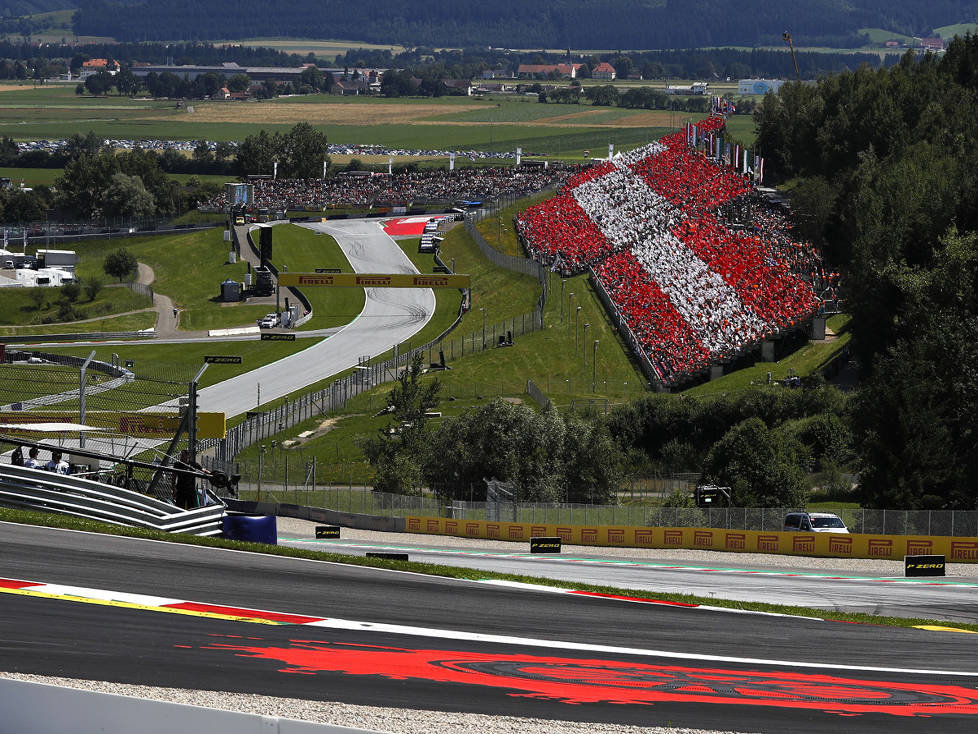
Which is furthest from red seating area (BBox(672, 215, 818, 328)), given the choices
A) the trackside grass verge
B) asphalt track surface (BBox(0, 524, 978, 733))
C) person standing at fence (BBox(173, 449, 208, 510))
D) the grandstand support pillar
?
asphalt track surface (BBox(0, 524, 978, 733))

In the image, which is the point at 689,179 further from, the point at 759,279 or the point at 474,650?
the point at 474,650

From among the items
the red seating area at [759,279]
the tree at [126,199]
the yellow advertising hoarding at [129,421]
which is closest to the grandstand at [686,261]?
the red seating area at [759,279]

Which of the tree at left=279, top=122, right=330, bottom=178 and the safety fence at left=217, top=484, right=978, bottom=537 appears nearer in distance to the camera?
the safety fence at left=217, top=484, right=978, bottom=537

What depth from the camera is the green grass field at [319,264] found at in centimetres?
9290

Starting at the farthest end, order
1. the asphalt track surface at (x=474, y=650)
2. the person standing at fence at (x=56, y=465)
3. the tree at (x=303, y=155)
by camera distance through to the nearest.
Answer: the tree at (x=303, y=155), the person standing at fence at (x=56, y=465), the asphalt track surface at (x=474, y=650)

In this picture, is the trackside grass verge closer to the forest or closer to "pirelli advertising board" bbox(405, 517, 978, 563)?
"pirelli advertising board" bbox(405, 517, 978, 563)

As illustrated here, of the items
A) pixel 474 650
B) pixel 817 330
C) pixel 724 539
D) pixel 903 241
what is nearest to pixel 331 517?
pixel 724 539

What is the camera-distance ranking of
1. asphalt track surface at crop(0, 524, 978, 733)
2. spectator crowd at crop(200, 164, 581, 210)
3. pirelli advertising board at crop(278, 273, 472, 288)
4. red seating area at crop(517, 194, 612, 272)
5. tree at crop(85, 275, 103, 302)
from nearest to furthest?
asphalt track surface at crop(0, 524, 978, 733), red seating area at crop(517, 194, 612, 272), pirelli advertising board at crop(278, 273, 472, 288), tree at crop(85, 275, 103, 302), spectator crowd at crop(200, 164, 581, 210)

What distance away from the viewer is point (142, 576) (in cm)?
1842

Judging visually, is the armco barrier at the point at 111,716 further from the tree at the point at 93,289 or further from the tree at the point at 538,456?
the tree at the point at 93,289

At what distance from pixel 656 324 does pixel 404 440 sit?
18.1 m

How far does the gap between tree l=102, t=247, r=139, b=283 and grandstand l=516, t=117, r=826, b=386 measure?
32618 millimetres

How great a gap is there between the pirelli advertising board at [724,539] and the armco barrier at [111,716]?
1193 inches

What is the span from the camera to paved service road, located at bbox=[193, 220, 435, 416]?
69.6 meters
